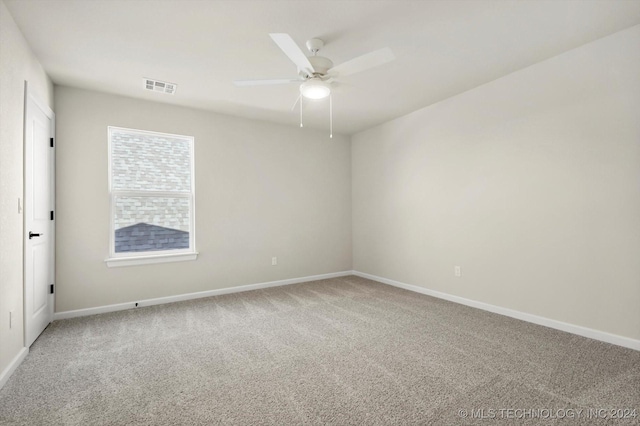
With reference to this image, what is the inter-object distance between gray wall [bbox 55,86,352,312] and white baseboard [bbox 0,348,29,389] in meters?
1.12

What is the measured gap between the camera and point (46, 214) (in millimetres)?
3139

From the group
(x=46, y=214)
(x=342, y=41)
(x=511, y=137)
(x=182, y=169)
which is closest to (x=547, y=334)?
(x=511, y=137)

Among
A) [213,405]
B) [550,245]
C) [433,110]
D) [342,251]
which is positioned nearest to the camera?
[213,405]

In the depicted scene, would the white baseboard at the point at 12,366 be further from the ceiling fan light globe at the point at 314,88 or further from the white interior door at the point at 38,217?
the ceiling fan light globe at the point at 314,88

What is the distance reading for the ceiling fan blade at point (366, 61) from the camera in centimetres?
213

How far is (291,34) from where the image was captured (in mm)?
2461

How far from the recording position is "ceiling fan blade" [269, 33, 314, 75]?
1930mm

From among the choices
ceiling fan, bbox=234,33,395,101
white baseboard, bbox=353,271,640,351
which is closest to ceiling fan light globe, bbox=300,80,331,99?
ceiling fan, bbox=234,33,395,101

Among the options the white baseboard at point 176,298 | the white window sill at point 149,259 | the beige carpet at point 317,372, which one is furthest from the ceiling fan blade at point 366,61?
the white baseboard at point 176,298

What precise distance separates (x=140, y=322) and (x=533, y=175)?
4.36m

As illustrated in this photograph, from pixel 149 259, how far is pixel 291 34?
3.12m

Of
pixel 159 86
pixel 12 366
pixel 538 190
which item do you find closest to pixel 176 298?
pixel 12 366

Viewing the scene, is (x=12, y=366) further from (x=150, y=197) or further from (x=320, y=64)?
(x=320, y=64)

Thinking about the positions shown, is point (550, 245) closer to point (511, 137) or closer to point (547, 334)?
point (547, 334)
